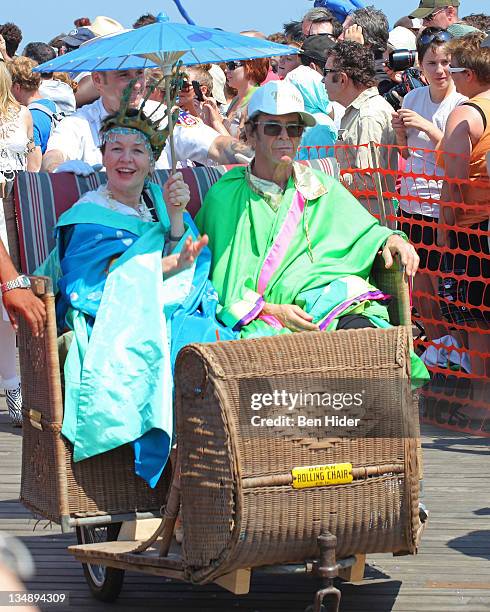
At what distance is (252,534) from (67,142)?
2.94 meters

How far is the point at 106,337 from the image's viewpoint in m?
4.50

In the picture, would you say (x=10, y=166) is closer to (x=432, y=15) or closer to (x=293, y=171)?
(x=293, y=171)

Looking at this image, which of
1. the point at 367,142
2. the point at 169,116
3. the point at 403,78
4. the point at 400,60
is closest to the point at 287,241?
the point at 169,116

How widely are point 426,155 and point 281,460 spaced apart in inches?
165

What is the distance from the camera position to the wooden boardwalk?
4.54m

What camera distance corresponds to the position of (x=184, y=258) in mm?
4730

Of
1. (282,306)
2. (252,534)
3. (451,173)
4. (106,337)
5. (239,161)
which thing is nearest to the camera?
(252,534)

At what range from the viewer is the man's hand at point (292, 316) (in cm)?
475

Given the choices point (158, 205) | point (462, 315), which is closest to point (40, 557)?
point (158, 205)

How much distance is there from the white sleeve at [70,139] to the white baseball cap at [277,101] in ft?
4.50

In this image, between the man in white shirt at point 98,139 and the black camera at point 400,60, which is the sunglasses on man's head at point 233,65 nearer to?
the black camera at point 400,60

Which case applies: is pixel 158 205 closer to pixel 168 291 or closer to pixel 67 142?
pixel 168 291

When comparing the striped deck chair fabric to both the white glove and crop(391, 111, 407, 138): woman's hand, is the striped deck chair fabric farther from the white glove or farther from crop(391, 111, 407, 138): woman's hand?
crop(391, 111, 407, 138): woman's hand

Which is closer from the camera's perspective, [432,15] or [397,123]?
[397,123]
